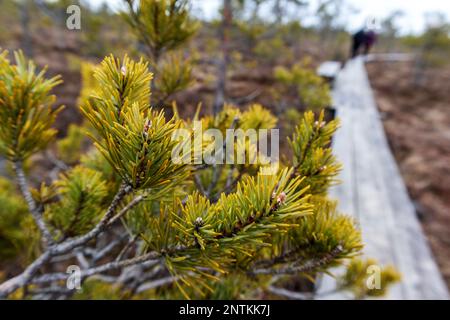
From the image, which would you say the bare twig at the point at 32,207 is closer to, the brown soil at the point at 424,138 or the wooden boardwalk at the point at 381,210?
the wooden boardwalk at the point at 381,210

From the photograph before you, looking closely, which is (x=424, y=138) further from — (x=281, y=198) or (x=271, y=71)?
(x=281, y=198)

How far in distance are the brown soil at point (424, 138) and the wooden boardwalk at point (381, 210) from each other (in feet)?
2.19

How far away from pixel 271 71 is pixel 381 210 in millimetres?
5206

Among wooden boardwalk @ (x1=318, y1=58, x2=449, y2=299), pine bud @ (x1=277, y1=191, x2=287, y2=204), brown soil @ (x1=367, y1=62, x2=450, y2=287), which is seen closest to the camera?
pine bud @ (x1=277, y1=191, x2=287, y2=204)

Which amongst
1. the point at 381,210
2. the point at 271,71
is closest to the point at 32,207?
the point at 381,210

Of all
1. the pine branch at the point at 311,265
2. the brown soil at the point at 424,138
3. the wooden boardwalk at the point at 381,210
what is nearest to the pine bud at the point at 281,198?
the pine branch at the point at 311,265

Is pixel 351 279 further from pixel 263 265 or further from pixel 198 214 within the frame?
pixel 198 214

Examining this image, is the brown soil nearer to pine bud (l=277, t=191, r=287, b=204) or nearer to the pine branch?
the pine branch

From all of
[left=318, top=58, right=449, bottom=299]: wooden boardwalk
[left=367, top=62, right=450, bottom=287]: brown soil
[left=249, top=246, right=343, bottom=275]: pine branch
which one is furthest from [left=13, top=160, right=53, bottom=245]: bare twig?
[left=367, top=62, right=450, bottom=287]: brown soil

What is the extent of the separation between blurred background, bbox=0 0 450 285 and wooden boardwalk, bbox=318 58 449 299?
2.35 ft

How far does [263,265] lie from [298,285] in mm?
1342

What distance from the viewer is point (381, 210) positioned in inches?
114

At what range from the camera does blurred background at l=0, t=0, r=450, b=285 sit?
3.22m

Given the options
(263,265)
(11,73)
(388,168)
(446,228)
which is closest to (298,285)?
(263,265)
